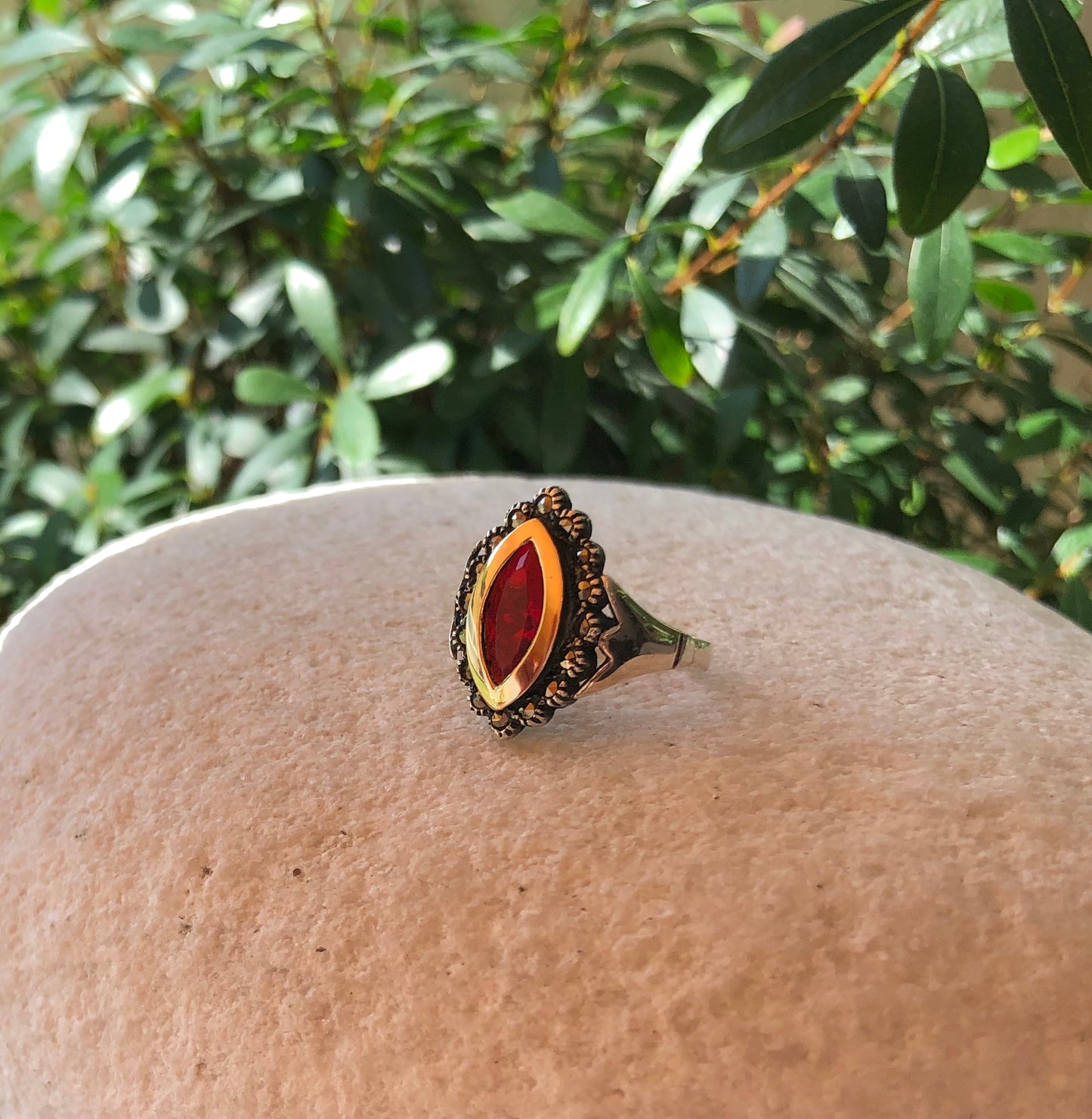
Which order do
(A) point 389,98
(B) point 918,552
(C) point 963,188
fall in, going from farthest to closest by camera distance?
(A) point 389,98, (B) point 918,552, (C) point 963,188

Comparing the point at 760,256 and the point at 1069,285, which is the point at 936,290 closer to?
the point at 760,256

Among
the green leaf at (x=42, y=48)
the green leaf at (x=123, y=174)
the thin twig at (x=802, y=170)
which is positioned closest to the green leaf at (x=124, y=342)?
the green leaf at (x=123, y=174)

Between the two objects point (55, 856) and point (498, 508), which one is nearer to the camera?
point (55, 856)

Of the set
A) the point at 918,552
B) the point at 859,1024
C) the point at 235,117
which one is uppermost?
the point at 235,117

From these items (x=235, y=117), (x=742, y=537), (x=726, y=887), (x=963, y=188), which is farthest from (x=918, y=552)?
(x=235, y=117)

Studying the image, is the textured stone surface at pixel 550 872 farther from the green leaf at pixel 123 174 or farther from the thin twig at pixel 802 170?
the green leaf at pixel 123 174

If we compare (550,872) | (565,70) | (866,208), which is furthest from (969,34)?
(550,872)

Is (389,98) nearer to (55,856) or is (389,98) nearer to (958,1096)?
(55,856)
